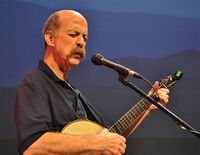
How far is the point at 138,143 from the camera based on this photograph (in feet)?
7.49

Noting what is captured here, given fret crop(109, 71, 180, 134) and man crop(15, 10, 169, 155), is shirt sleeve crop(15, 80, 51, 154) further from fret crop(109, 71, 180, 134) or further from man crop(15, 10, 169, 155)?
fret crop(109, 71, 180, 134)

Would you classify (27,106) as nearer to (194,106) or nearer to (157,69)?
(157,69)

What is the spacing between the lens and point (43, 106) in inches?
54.4

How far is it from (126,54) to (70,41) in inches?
29.0

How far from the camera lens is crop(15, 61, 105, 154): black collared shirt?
1319 mm

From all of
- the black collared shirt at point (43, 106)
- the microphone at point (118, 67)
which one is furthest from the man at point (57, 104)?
the microphone at point (118, 67)

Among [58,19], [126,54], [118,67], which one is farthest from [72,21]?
[126,54]

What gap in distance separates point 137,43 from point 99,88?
0.42m

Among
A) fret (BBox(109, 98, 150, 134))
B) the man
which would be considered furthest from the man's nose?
fret (BBox(109, 98, 150, 134))

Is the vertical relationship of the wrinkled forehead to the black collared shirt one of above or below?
above

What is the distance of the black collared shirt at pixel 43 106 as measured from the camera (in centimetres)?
132

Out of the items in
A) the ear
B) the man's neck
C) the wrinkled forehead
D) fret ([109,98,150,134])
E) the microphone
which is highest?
the wrinkled forehead

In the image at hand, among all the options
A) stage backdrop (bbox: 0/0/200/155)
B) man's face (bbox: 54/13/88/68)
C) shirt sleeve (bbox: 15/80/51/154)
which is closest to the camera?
shirt sleeve (bbox: 15/80/51/154)

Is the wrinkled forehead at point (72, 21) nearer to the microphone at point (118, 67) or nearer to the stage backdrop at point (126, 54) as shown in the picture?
the microphone at point (118, 67)
